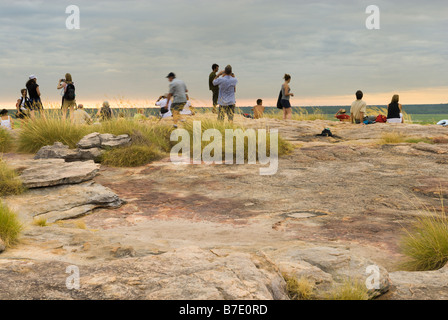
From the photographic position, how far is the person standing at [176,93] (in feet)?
41.6

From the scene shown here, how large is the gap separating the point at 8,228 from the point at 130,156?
567 centimetres

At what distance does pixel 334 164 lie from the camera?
9.23 m

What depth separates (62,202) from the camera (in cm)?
634

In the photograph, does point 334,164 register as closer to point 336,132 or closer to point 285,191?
point 285,191

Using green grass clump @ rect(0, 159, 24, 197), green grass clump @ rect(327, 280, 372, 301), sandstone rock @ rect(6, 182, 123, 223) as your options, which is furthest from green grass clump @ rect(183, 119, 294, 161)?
green grass clump @ rect(327, 280, 372, 301)

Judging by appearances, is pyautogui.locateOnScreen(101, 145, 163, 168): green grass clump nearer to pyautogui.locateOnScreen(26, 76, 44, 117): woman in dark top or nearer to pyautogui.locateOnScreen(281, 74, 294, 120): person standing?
pyautogui.locateOnScreen(26, 76, 44, 117): woman in dark top

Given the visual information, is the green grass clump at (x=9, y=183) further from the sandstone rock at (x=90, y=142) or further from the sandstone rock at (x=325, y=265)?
the sandstone rock at (x=325, y=265)

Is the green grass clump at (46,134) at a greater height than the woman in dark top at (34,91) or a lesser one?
lesser

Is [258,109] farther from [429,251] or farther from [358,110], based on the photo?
[429,251]

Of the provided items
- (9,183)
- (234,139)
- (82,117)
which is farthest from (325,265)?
(82,117)

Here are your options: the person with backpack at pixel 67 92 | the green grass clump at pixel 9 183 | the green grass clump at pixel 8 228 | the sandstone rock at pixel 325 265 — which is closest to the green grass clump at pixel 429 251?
the sandstone rock at pixel 325 265

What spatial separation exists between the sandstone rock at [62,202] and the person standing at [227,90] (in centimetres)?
634

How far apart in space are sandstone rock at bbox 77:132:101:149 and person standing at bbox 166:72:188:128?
3.09 meters
